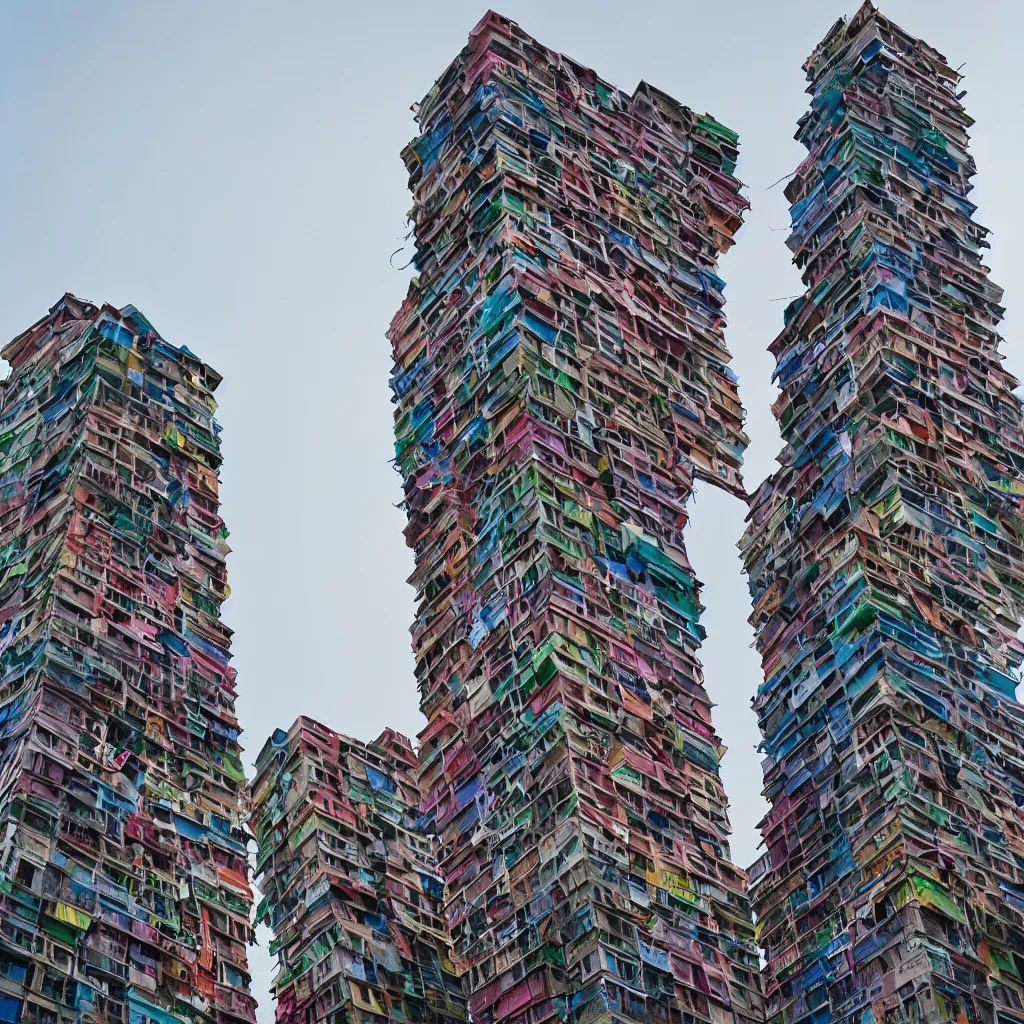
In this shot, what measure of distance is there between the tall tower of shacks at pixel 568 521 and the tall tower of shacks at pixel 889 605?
6.61ft

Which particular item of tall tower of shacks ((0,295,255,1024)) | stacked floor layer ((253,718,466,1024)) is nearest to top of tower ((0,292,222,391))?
tall tower of shacks ((0,295,255,1024))

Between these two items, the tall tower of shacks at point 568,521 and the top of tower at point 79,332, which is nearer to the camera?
the tall tower of shacks at point 568,521

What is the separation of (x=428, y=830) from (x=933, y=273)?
22.6 meters

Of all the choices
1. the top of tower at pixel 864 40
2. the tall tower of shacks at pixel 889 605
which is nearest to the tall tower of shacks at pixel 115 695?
the tall tower of shacks at pixel 889 605

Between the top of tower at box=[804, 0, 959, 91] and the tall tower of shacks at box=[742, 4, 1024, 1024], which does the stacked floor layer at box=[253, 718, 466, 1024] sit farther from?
the top of tower at box=[804, 0, 959, 91]

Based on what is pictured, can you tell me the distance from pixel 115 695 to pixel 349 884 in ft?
21.7

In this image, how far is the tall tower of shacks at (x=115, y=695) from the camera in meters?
46.6

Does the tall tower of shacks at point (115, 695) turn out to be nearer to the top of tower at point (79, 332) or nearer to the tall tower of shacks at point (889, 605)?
the top of tower at point (79, 332)

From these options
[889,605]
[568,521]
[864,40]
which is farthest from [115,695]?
[864,40]

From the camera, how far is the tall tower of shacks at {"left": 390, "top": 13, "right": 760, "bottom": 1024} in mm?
48906

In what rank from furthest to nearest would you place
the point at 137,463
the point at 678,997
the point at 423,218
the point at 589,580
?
the point at 423,218, the point at 137,463, the point at 589,580, the point at 678,997

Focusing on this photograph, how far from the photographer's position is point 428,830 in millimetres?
53500

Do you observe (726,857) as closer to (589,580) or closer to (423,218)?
(589,580)

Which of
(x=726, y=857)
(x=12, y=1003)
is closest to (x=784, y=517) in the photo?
(x=726, y=857)
